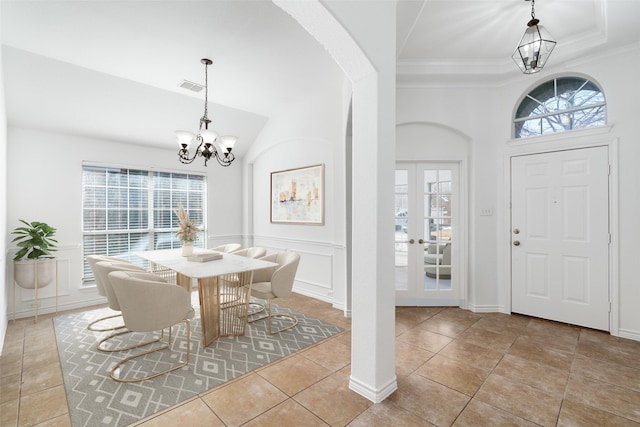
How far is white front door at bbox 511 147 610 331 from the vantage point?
325cm

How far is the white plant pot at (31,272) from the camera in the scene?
3512mm

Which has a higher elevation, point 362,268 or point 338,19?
point 338,19

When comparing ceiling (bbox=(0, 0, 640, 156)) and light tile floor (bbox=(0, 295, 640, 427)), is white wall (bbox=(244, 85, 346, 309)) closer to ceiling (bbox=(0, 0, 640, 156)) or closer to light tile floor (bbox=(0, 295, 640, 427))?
ceiling (bbox=(0, 0, 640, 156))

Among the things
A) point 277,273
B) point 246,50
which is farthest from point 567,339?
point 246,50

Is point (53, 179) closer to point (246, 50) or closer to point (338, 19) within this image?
point (246, 50)

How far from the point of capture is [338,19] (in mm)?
1819

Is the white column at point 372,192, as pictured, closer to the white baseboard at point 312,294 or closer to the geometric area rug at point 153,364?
the geometric area rug at point 153,364

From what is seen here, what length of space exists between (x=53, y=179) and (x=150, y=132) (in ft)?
4.55

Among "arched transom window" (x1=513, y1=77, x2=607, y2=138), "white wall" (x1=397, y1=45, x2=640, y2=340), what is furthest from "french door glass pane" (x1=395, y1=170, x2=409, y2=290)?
"arched transom window" (x1=513, y1=77, x2=607, y2=138)

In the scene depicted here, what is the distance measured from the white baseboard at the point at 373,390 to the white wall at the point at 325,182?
174 centimetres

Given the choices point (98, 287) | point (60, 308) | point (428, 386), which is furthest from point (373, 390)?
point (60, 308)

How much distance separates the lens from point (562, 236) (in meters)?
3.48

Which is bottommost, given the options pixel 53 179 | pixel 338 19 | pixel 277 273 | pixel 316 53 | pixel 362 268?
pixel 277 273

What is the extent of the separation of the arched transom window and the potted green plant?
6.07 m
